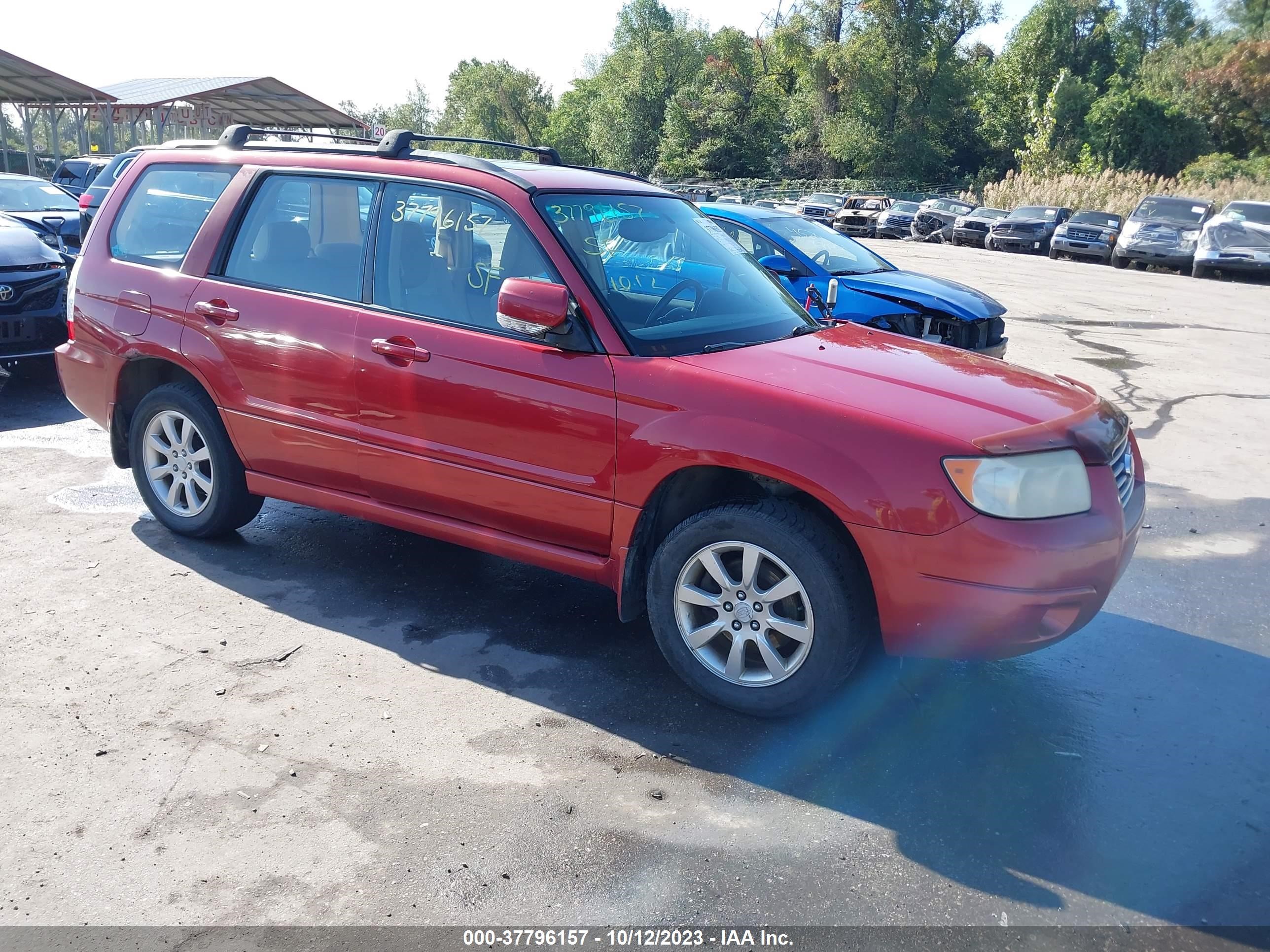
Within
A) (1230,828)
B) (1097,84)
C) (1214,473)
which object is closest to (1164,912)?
(1230,828)

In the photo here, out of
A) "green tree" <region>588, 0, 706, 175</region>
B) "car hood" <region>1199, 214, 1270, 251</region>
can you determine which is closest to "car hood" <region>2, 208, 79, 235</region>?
"car hood" <region>1199, 214, 1270, 251</region>

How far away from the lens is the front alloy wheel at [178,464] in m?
4.95

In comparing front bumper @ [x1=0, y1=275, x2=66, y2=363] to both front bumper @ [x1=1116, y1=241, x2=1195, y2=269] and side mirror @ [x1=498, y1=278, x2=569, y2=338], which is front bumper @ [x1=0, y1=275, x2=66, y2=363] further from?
front bumper @ [x1=1116, y1=241, x2=1195, y2=269]

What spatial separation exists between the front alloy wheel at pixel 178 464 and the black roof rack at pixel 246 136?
1.35 metres

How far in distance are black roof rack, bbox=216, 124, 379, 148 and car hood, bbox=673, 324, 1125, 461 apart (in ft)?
8.13

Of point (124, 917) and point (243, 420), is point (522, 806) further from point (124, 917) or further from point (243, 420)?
point (243, 420)

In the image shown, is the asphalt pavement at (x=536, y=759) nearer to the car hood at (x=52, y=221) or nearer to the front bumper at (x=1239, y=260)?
the car hood at (x=52, y=221)

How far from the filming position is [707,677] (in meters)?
3.69

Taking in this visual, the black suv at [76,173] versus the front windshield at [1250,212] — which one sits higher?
the front windshield at [1250,212]

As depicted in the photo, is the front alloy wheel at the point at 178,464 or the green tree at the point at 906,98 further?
the green tree at the point at 906,98

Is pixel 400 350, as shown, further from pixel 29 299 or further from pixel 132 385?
pixel 29 299

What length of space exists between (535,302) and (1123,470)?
221 cm

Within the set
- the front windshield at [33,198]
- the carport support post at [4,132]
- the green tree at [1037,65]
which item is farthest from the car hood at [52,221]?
the green tree at [1037,65]

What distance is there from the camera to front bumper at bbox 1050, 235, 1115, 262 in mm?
27797
